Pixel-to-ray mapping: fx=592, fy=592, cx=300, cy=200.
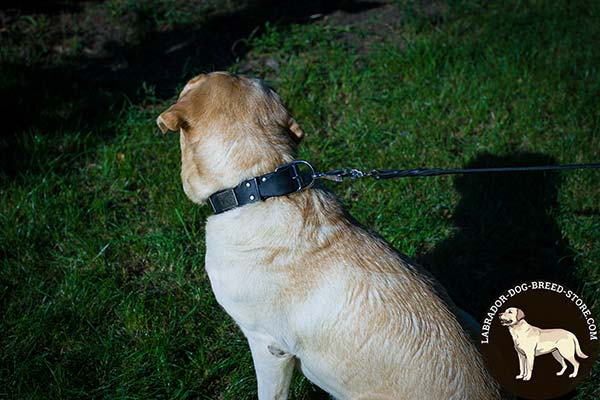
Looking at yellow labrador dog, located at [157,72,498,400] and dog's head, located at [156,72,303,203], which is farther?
dog's head, located at [156,72,303,203]

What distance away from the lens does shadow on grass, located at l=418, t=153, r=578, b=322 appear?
4270 millimetres

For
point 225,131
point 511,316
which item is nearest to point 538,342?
point 511,316

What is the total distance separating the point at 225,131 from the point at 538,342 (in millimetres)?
1926

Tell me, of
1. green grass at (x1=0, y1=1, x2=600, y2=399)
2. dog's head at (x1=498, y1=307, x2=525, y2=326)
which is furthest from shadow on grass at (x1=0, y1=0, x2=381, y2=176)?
dog's head at (x1=498, y1=307, x2=525, y2=326)

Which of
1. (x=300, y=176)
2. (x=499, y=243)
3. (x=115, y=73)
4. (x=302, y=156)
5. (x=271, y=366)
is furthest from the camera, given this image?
(x=115, y=73)

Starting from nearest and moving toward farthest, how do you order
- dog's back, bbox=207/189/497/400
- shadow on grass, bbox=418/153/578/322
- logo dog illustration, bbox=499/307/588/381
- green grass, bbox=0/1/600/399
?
dog's back, bbox=207/189/497/400, logo dog illustration, bbox=499/307/588/381, green grass, bbox=0/1/600/399, shadow on grass, bbox=418/153/578/322

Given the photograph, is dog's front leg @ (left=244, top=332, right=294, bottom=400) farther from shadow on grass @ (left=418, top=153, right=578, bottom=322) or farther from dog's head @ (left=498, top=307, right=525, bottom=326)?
shadow on grass @ (left=418, top=153, right=578, bottom=322)

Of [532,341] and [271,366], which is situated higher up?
[271,366]

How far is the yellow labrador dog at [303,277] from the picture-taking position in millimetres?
2682

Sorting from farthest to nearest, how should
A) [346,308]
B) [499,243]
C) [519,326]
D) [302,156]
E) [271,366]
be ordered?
[302,156]
[499,243]
[519,326]
[271,366]
[346,308]

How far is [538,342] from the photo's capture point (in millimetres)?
3059

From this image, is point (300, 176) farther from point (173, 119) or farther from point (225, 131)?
point (173, 119)

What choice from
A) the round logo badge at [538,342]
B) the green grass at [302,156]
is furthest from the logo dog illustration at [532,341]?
the green grass at [302,156]

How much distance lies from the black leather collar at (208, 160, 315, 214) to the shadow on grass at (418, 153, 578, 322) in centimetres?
189
